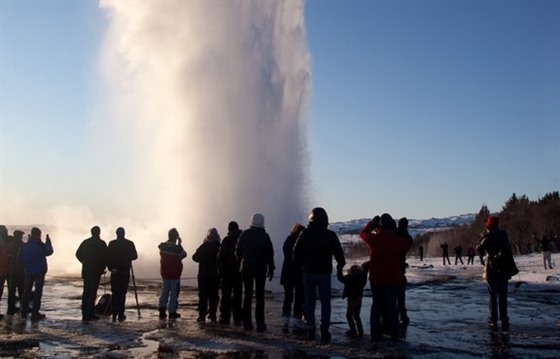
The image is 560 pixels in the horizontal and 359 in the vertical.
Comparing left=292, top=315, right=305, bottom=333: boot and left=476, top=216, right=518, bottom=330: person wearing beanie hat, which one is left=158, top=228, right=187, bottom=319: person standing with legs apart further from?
left=476, top=216, right=518, bottom=330: person wearing beanie hat

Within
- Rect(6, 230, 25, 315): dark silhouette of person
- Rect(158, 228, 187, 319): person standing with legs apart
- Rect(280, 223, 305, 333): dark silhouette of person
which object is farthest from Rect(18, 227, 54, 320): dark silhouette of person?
Rect(280, 223, 305, 333): dark silhouette of person

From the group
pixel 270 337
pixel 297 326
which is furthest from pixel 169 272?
pixel 270 337

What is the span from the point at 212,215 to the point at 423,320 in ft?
69.0

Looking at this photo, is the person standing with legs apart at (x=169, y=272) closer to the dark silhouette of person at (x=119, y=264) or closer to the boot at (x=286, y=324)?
the dark silhouette of person at (x=119, y=264)

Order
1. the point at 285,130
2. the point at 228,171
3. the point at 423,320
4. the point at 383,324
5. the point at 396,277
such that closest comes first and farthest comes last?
the point at 396,277 → the point at 383,324 → the point at 423,320 → the point at 228,171 → the point at 285,130

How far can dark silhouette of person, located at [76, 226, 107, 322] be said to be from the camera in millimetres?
13102

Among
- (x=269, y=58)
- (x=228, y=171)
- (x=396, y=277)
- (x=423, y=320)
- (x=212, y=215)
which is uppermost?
(x=269, y=58)

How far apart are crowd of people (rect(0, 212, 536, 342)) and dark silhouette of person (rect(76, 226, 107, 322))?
0.02 meters

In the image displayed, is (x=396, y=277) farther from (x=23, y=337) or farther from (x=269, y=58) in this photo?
(x=269, y=58)

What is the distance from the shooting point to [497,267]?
1202cm

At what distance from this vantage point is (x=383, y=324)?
10891 millimetres

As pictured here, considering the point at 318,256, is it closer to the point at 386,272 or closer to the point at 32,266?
the point at 386,272

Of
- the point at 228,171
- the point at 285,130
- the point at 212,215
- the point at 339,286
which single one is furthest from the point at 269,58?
the point at 339,286

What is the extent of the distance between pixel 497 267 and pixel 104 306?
9381 mm
